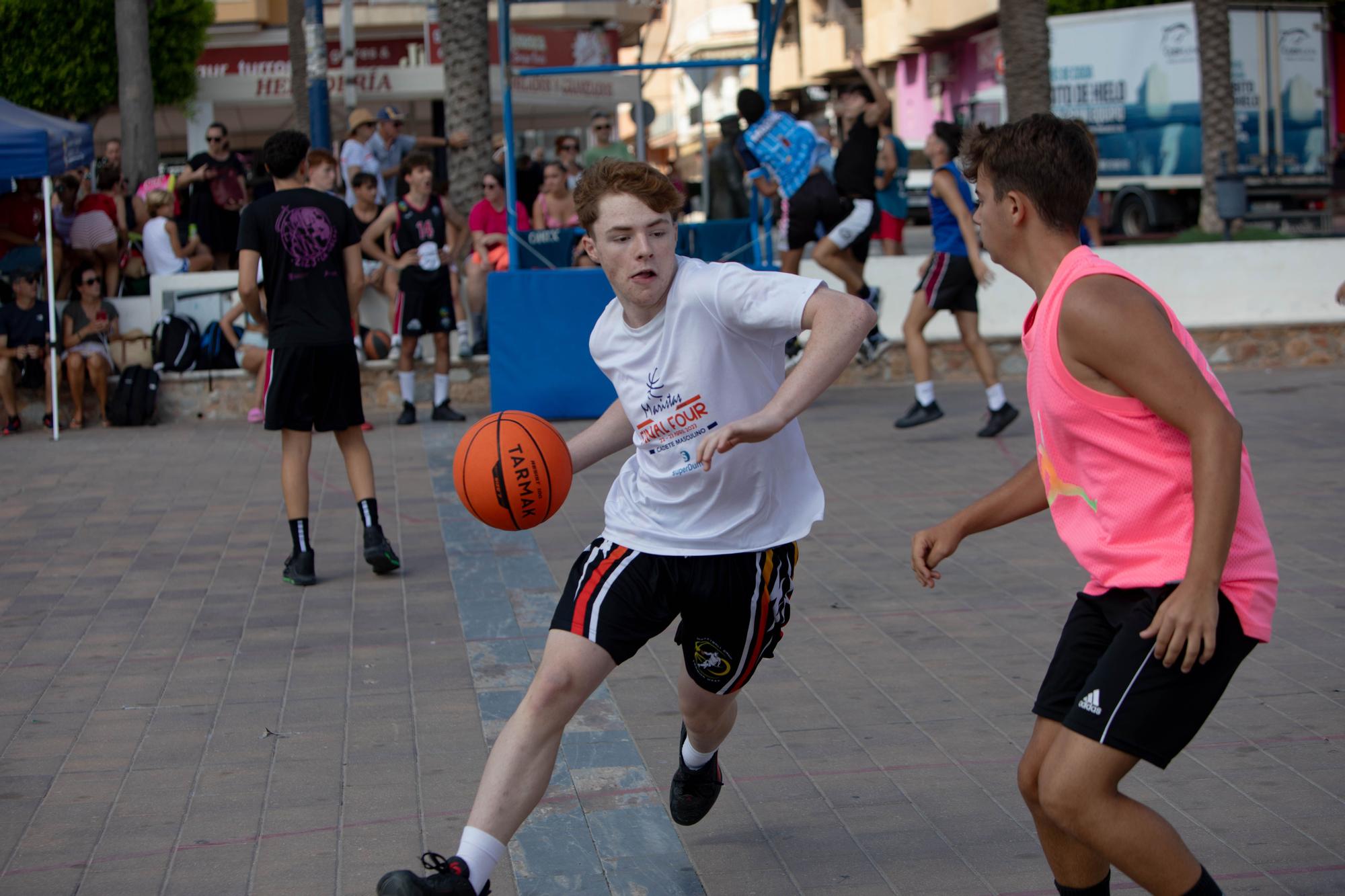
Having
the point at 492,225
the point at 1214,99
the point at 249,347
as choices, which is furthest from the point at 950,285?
the point at 1214,99

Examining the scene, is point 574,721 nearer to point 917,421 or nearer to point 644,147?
point 917,421

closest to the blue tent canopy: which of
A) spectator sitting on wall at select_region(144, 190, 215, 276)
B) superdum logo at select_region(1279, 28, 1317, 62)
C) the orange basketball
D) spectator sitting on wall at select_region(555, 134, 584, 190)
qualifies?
spectator sitting on wall at select_region(144, 190, 215, 276)

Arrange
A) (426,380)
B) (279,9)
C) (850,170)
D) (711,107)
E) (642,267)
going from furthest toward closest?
(711,107) → (279,9) → (426,380) → (850,170) → (642,267)

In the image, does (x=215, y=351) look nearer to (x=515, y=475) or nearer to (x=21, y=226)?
(x=21, y=226)

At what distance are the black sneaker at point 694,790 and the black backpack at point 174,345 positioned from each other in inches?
386

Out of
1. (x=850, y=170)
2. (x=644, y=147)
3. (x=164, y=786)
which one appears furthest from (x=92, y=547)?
(x=644, y=147)

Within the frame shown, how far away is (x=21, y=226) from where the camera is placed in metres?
13.8

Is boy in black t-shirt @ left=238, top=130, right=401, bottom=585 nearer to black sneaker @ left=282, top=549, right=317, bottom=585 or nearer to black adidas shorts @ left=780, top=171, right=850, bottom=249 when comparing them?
black sneaker @ left=282, top=549, right=317, bottom=585

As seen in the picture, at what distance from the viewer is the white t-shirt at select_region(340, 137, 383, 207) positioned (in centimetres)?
1541

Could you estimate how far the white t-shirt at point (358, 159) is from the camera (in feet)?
50.6

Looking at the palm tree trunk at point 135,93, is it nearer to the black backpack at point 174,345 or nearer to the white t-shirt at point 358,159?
the white t-shirt at point 358,159

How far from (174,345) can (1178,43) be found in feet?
71.8

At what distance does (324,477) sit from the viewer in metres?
9.96

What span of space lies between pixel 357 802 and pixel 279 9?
95.8 ft
